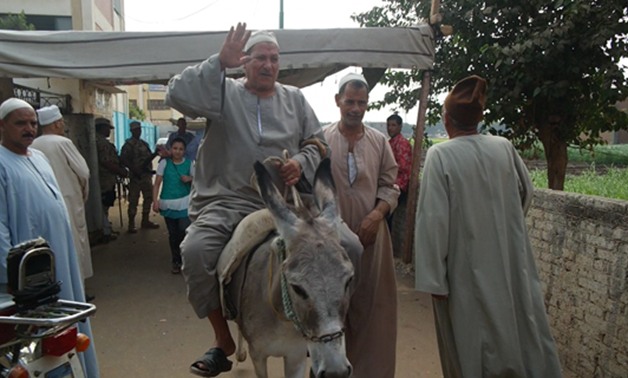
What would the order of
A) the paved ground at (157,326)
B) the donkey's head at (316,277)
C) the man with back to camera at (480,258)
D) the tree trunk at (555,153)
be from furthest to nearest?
the tree trunk at (555,153) → the paved ground at (157,326) → the man with back to camera at (480,258) → the donkey's head at (316,277)

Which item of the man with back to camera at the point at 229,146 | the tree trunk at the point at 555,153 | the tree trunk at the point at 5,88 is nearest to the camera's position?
the man with back to camera at the point at 229,146

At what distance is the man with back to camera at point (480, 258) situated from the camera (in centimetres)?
276

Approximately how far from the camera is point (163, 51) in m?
5.73

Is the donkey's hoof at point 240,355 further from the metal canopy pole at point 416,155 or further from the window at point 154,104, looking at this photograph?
the window at point 154,104

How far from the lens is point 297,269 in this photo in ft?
7.45

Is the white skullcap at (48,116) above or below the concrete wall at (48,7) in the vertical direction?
below

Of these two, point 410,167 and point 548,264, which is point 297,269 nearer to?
point 548,264

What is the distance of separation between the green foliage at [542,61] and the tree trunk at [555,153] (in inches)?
1.9


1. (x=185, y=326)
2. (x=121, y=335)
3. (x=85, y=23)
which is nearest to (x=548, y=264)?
(x=185, y=326)

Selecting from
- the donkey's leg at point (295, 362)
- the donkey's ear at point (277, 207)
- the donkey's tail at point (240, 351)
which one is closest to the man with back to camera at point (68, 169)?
the donkey's tail at point (240, 351)

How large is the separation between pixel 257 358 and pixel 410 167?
482 cm

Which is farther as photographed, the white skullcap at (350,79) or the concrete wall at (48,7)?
the concrete wall at (48,7)

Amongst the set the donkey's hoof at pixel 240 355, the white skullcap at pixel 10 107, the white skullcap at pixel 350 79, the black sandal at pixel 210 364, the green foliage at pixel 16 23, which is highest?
the green foliage at pixel 16 23

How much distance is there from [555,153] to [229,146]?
5.14 m
